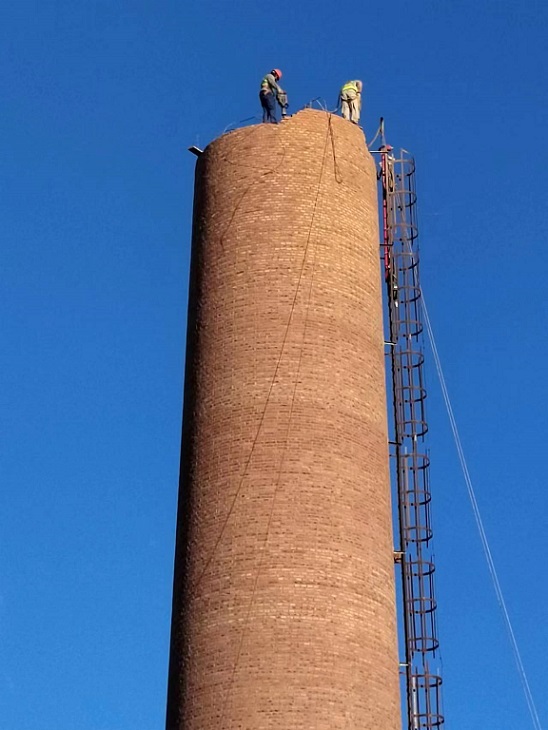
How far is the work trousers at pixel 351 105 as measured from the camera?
32.5 m

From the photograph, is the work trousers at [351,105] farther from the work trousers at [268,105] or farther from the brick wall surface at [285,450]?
the work trousers at [268,105]

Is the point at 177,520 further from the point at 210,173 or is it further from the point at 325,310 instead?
the point at 210,173

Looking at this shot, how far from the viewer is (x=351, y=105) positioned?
3259 centimetres

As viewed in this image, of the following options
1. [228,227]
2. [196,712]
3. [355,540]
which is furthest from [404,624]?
[228,227]

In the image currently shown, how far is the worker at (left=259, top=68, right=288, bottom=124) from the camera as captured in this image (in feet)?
104

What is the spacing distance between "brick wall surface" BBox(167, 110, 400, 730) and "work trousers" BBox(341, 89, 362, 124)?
119cm

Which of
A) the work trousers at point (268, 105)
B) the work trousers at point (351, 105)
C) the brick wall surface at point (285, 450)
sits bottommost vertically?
the brick wall surface at point (285, 450)

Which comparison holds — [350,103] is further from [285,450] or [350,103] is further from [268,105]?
[285,450]

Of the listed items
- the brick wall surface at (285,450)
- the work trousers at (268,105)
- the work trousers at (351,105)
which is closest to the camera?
the brick wall surface at (285,450)

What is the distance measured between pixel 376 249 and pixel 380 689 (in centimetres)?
916

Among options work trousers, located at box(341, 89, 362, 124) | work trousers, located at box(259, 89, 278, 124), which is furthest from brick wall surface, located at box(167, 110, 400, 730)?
work trousers, located at box(341, 89, 362, 124)

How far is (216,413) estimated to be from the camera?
28.2 m

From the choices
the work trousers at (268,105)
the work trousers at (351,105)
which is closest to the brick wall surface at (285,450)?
the work trousers at (268,105)

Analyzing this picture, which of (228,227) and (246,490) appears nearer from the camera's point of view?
(246,490)
